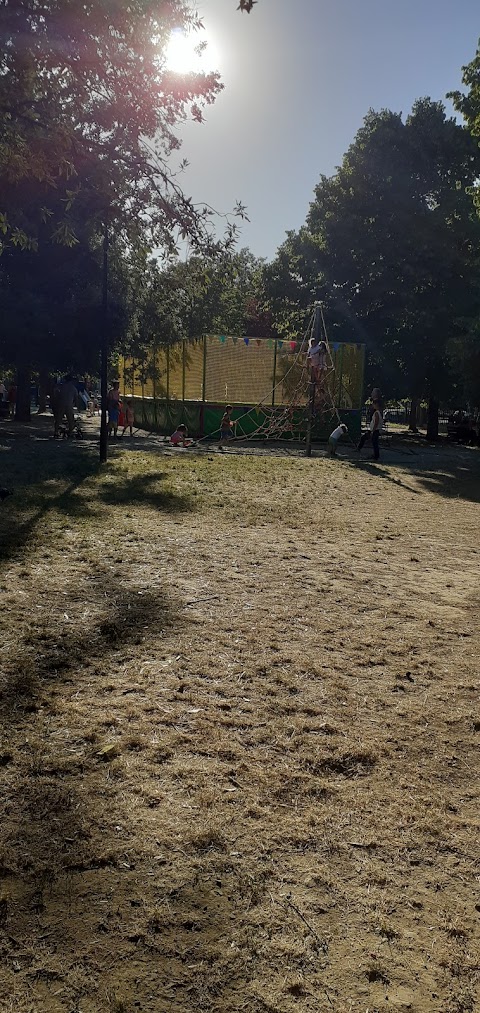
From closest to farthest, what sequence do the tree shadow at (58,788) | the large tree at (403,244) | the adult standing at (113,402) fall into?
1. the tree shadow at (58,788)
2. the adult standing at (113,402)
3. the large tree at (403,244)

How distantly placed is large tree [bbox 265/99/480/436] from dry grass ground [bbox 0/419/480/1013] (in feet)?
90.1

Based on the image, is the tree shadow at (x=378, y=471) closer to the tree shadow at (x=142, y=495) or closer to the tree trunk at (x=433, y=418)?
the tree shadow at (x=142, y=495)

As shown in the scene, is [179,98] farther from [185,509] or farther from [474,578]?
[474,578]

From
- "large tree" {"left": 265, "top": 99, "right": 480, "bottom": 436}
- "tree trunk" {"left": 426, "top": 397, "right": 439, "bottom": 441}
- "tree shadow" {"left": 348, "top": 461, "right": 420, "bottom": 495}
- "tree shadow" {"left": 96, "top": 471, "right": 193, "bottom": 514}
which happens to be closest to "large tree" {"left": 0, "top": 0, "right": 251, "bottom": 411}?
"tree shadow" {"left": 96, "top": 471, "right": 193, "bottom": 514}

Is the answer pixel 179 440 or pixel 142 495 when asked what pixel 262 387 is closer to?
pixel 179 440

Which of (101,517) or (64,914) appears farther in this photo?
(101,517)

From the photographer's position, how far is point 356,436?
27203 mm

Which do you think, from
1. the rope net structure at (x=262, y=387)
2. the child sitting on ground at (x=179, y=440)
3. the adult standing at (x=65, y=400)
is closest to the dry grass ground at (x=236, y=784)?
the adult standing at (x=65, y=400)

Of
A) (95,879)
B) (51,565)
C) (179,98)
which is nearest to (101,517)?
(51,565)

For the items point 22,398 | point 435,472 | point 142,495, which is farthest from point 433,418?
point 142,495

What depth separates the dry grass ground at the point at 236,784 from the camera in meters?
2.17

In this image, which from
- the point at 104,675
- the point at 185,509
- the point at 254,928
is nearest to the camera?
the point at 254,928

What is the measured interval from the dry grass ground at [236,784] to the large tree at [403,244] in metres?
27.5

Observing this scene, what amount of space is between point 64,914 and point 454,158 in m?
36.9
